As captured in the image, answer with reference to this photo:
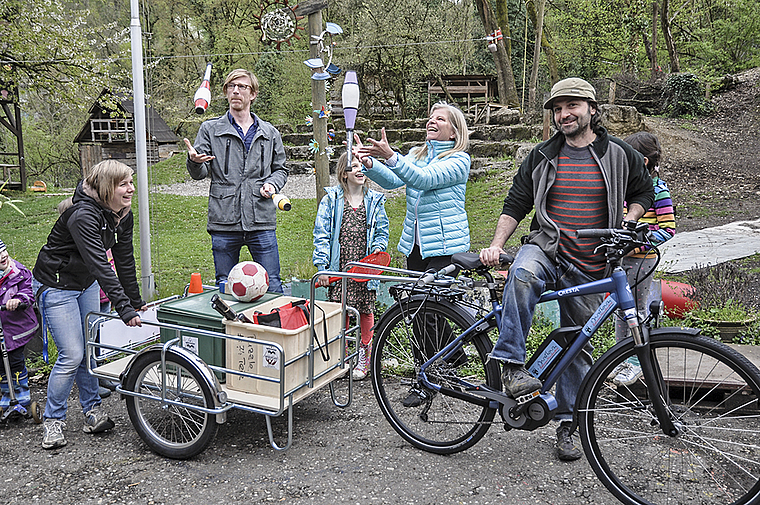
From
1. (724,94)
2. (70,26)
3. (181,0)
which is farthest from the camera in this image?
(181,0)

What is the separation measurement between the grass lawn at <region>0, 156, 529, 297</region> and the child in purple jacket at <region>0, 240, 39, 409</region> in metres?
2.34

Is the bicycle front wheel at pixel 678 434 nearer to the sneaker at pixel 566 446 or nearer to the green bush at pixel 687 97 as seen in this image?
the sneaker at pixel 566 446

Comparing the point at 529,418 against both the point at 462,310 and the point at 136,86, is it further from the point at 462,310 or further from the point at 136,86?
the point at 136,86

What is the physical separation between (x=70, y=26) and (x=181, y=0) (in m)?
12.1

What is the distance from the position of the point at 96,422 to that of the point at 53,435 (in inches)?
9.1

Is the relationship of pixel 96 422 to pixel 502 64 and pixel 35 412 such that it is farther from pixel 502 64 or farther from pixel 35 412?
pixel 502 64

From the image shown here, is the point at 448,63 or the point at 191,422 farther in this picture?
the point at 448,63

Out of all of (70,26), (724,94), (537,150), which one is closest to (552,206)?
(537,150)

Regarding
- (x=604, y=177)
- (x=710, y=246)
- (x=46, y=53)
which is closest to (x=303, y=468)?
(x=604, y=177)

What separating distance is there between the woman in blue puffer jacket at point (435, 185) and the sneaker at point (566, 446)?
3.99 ft

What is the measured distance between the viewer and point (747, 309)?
5.41 metres

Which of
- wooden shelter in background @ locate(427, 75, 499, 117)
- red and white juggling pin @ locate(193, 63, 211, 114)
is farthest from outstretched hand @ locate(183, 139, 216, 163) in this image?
wooden shelter in background @ locate(427, 75, 499, 117)

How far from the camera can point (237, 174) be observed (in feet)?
14.5

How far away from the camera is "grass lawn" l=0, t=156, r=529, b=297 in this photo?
26.8 ft
